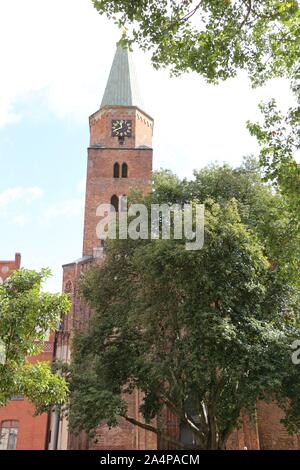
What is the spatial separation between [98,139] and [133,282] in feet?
54.4

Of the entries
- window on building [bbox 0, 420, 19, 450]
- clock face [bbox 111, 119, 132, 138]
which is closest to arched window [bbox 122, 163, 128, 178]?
clock face [bbox 111, 119, 132, 138]

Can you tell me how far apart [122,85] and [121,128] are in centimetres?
445

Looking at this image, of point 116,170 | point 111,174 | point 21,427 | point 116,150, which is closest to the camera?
point 21,427

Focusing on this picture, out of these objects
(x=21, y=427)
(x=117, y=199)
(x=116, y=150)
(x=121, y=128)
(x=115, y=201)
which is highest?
(x=121, y=128)

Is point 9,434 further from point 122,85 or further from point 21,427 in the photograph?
point 122,85

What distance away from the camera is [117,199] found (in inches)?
1133

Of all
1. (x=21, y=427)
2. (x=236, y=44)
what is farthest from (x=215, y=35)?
(x=21, y=427)

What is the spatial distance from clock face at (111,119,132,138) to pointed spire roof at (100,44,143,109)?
Result: 5.16ft

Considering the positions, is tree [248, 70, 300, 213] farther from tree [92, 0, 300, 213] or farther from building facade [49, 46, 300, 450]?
building facade [49, 46, 300, 450]

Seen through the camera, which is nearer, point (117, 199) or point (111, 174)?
point (117, 199)

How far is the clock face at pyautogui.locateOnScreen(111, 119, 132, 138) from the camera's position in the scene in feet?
103

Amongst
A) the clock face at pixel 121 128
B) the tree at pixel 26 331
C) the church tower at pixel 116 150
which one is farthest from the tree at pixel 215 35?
the clock face at pixel 121 128

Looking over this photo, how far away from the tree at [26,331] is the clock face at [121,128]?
2251 cm

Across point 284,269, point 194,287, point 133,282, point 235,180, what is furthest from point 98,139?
point 284,269
